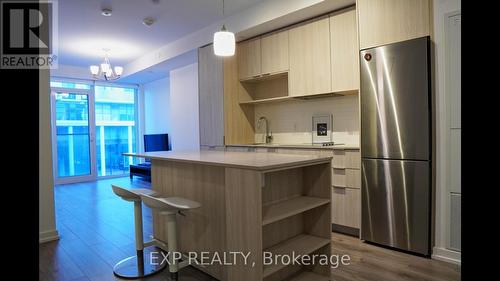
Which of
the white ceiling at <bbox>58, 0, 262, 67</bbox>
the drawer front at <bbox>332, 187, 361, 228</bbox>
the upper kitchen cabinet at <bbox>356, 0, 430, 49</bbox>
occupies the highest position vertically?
the white ceiling at <bbox>58, 0, 262, 67</bbox>

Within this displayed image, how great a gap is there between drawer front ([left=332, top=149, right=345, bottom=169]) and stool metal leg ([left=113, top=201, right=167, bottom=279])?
2040mm

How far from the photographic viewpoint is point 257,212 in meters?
1.83

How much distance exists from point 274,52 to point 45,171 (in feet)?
10.7

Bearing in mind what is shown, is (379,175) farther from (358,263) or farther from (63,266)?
(63,266)

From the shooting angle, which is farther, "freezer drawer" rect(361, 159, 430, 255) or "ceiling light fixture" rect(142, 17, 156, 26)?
"ceiling light fixture" rect(142, 17, 156, 26)

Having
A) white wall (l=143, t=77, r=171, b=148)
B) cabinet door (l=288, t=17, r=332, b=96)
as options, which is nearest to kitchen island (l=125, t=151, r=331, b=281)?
cabinet door (l=288, t=17, r=332, b=96)

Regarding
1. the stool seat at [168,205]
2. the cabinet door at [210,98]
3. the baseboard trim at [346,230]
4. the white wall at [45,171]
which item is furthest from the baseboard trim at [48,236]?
the baseboard trim at [346,230]

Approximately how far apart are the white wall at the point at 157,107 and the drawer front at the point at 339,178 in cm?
524

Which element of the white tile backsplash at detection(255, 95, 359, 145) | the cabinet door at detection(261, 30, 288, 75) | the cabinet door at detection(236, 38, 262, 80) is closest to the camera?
the white tile backsplash at detection(255, 95, 359, 145)

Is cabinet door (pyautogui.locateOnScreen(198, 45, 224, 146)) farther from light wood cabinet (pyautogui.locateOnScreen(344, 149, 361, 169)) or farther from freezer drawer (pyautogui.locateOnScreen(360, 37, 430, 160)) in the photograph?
freezer drawer (pyautogui.locateOnScreen(360, 37, 430, 160))

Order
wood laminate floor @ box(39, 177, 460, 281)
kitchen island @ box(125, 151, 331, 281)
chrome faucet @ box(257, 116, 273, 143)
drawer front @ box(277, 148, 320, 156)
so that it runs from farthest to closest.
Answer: chrome faucet @ box(257, 116, 273, 143) → drawer front @ box(277, 148, 320, 156) → wood laminate floor @ box(39, 177, 460, 281) → kitchen island @ box(125, 151, 331, 281)

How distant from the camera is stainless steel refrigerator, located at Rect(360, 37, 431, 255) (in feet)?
8.72

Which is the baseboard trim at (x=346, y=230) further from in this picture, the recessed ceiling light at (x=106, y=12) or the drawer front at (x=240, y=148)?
the recessed ceiling light at (x=106, y=12)

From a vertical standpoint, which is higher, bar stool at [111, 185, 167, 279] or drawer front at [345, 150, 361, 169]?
drawer front at [345, 150, 361, 169]
